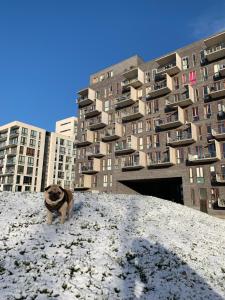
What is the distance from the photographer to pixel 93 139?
5928 cm

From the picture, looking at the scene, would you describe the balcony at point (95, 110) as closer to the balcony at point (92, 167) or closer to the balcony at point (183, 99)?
the balcony at point (92, 167)

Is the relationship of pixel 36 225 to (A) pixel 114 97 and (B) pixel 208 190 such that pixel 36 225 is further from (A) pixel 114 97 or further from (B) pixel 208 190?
(A) pixel 114 97

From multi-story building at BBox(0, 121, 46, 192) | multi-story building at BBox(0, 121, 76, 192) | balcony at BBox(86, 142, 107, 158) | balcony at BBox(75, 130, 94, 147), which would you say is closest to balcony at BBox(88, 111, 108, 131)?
balcony at BBox(75, 130, 94, 147)

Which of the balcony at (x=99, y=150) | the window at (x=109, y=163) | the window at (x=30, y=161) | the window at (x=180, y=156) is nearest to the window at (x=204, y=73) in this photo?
the window at (x=180, y=156)

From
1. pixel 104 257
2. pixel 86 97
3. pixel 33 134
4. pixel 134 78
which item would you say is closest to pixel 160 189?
pixel 134 78

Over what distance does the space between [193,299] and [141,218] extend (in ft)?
35.3

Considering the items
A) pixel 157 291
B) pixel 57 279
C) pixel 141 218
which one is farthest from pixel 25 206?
pixel 157 291

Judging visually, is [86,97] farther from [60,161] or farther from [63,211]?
[63,211]

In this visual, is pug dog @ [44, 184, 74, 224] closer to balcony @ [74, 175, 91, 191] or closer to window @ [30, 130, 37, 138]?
balcony @ [74, 175, 91, 191]

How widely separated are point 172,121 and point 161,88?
22.7 feet

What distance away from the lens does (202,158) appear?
4212 centimetres

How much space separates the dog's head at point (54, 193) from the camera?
16.1 meters

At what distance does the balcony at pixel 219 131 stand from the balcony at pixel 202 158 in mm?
2527

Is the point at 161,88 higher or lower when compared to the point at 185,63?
lower
